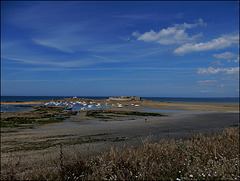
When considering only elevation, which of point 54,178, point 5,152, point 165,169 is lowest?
point 5,152

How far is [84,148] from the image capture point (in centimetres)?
1217

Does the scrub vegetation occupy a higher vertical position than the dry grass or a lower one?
lower

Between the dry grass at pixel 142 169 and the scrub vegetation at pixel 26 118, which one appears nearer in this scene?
the dry grass at pixel 142 169

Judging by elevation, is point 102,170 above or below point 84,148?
above

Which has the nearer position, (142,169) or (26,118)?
(142,169)

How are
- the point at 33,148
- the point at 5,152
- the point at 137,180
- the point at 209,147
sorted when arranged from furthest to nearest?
the point at 33,148, the point at 5,152, the point at 209,147, the point at 137,180

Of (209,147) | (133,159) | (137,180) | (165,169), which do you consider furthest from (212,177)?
(209,147)

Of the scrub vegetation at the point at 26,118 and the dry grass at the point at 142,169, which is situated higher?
the dry grass at the point at 142,169

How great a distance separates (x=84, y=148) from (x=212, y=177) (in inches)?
344

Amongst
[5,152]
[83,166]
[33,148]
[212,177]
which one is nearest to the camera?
[212,177]

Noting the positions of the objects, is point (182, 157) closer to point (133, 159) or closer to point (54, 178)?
point (133, 159)

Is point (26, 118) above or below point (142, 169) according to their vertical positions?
below

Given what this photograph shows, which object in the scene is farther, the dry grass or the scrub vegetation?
the scrub vegetation

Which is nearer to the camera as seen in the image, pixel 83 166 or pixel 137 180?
pixel 137 180
